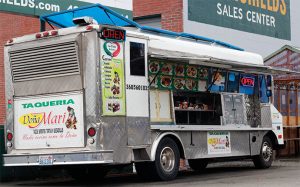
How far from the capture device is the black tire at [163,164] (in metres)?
12.9

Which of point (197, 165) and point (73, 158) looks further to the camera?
point (197, 165)

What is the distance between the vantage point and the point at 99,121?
11.7 m

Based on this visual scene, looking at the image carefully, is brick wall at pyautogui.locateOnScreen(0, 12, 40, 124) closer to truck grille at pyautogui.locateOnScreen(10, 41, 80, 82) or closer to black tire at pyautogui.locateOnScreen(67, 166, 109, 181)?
black tire at pyautogui.locateOnScreen(67, 166, 109, 181)

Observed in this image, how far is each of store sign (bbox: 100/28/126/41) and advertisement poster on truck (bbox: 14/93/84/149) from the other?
1.23 metres

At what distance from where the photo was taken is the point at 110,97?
12.0 meters

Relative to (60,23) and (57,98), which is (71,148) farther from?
(60,23)

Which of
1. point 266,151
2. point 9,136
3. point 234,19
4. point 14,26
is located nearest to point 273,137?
point 266,151

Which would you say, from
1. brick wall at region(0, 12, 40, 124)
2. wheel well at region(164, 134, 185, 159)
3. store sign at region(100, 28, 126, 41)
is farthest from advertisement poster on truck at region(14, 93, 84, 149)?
brick wall at region(0, 12, 40, 124)

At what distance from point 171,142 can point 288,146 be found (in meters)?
10.2

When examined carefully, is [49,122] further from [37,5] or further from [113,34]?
[37,5]

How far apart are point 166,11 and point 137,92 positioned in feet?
25.3

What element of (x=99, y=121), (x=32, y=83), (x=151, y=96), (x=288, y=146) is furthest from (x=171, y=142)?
(x=288, y=146)

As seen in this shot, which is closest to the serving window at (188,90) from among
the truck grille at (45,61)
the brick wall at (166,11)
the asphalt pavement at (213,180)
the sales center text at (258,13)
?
the asphalt pavement at (213,180)

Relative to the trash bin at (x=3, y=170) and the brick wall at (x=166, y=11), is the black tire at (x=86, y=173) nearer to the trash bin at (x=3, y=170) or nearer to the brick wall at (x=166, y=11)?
the trash bin at (x=3, y=170)
